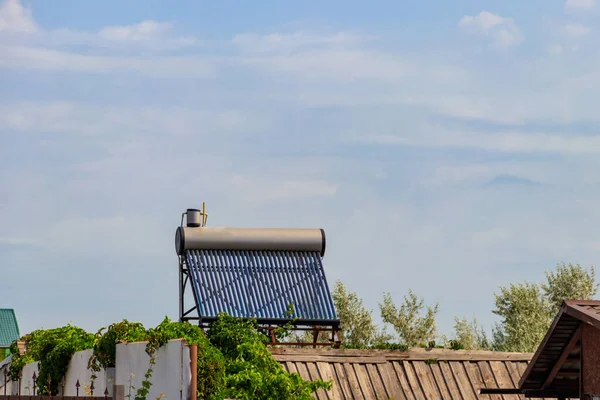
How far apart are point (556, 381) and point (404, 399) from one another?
5.73m

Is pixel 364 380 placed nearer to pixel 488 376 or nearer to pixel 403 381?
pixel 403 381

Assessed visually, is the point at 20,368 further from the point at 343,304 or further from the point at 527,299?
the point at 527,299

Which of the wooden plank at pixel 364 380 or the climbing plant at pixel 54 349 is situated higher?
the climbing plant at pixel 54 349

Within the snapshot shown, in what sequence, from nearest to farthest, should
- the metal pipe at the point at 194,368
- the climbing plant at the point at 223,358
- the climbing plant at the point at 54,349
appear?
1. the metal pipe at the point at 194,368
2. the climbing plant at the point at 223,358
3. the climbing plant at the point at 54,349

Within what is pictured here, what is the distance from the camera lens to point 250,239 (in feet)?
90.3

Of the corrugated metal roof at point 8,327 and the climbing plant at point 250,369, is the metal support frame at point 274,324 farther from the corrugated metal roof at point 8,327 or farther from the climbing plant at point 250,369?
the corrugated metal roof at point 8,327

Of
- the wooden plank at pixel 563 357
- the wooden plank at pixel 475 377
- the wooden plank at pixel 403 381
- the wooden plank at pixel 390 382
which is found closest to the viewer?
the wooden plank at pixel 563 357

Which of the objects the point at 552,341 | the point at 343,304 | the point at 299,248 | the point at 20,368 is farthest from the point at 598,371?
the point at 343,304

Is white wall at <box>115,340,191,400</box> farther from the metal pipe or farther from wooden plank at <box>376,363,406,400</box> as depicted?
wooden plank at <box>376,363,406,400</box>

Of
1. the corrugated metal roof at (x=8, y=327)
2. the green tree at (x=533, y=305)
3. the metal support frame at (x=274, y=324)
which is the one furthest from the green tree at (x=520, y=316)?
the corrugated metal roof at (x=8, y=327)

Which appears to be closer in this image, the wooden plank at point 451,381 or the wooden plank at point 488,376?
the wooden plank at point 451,381

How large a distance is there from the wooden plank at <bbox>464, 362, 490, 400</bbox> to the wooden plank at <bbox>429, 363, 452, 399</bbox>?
70 centimetres

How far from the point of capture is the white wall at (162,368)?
58.9 feet

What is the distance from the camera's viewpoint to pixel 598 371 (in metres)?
16.5
